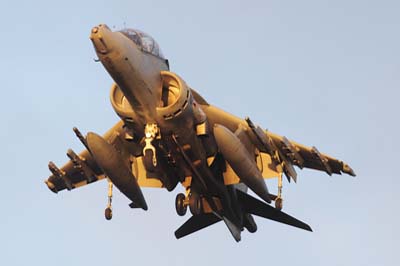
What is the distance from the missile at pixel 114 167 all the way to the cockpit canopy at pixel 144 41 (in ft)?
9.44

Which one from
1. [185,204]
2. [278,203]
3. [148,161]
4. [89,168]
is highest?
[148,161]

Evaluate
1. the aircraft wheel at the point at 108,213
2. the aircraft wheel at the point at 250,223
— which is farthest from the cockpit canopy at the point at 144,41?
the aircraft wheel at the point at 250,223

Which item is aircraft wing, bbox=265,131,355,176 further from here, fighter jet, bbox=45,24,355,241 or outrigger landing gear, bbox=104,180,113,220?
outrigger landing gear, bbox=104,180,113,220

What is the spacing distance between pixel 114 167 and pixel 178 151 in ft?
6.26

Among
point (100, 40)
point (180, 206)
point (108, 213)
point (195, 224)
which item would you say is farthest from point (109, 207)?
point (100, 40)

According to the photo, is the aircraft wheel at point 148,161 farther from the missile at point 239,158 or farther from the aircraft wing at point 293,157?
the aircraft wing at point 293,157

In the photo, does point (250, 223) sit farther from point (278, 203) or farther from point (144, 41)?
point (144, 41)

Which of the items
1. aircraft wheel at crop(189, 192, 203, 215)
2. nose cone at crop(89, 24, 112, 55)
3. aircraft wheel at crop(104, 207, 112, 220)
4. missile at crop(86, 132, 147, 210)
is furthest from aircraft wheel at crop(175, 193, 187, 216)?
nose cone at crop(89, 24, 112, 55)

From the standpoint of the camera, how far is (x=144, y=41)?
33.8 m

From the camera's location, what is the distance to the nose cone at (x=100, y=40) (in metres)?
31.8

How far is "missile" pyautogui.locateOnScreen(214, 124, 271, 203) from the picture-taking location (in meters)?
33.0

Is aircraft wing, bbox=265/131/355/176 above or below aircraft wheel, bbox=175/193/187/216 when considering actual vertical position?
above

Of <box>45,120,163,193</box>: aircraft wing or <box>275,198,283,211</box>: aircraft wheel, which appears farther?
<box>45,120,163,193</box>: aircraft wing

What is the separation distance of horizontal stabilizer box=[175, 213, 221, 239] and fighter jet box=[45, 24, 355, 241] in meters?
0.03
